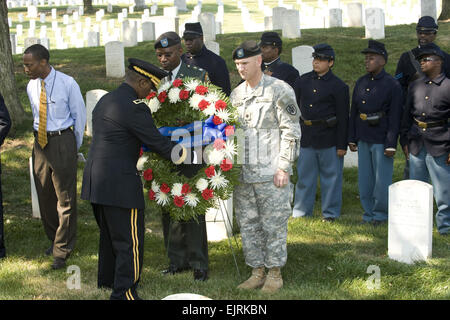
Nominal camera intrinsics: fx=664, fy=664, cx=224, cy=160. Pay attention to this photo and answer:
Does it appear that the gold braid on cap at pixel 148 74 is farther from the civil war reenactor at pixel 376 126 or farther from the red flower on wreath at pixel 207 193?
the civil war reenactor at pixel 376 126

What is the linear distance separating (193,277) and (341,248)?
72.3 inches

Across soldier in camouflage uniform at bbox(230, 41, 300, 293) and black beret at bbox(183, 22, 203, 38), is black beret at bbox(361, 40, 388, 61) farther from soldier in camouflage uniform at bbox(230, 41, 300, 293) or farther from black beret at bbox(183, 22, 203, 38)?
soldier in camouflage uniform at bbox(230, 41, 300, 293)

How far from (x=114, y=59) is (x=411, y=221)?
999 centimetres

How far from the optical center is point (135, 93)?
5730 millimetres

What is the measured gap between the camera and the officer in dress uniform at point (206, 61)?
740 centimetres

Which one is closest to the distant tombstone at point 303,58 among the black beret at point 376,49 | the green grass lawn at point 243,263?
the green grass lawn at point 243,263

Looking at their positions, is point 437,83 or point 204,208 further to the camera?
point 437,83

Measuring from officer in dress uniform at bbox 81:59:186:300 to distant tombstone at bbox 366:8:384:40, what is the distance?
41.6 feet

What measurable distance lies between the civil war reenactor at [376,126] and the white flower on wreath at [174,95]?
9.76 feet

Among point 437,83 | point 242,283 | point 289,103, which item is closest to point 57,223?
point 242,283

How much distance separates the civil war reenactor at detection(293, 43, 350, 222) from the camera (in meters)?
8.52

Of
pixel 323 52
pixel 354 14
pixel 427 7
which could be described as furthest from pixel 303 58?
pixel 354 14

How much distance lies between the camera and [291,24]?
1772 cm

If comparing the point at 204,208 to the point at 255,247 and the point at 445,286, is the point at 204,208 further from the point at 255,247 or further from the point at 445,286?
the point at 445,286
